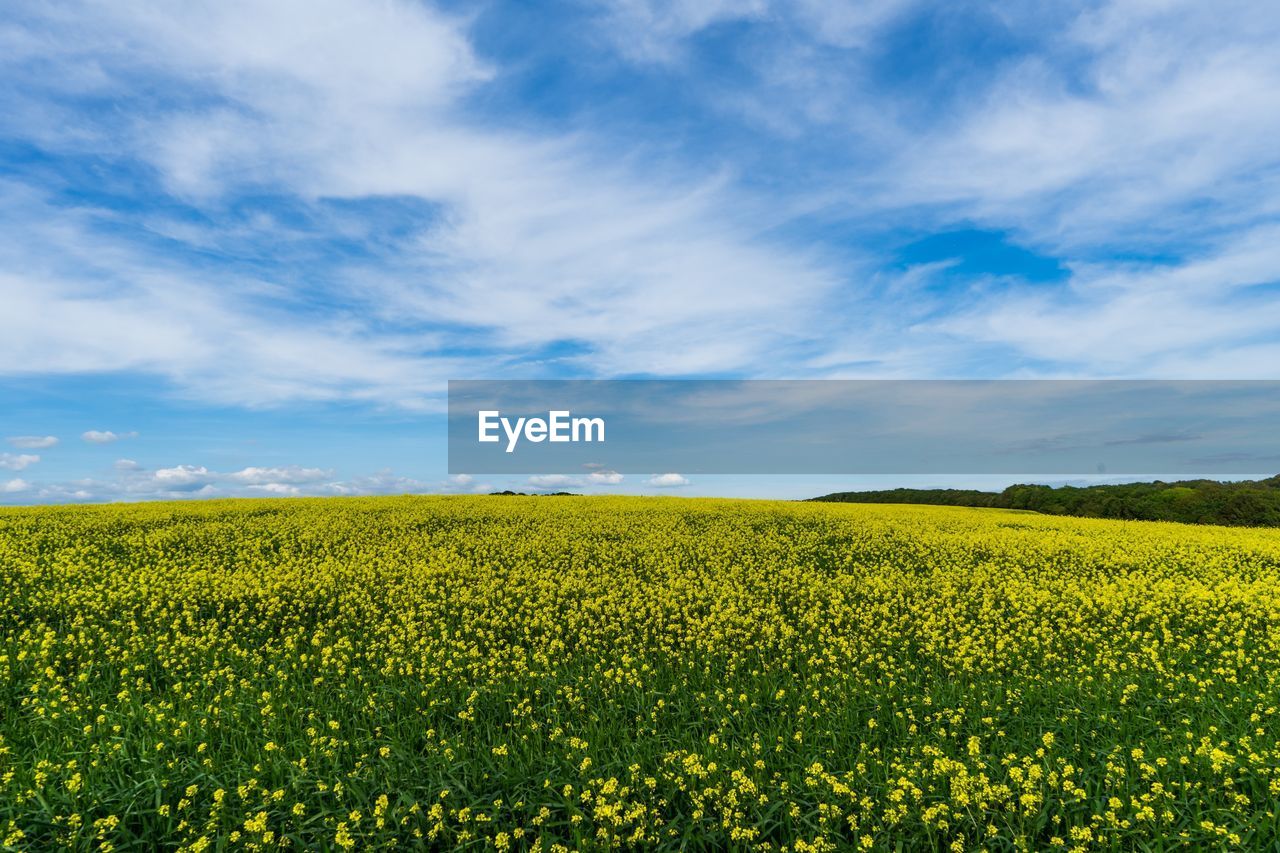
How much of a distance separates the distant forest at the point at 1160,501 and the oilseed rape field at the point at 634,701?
20.1m

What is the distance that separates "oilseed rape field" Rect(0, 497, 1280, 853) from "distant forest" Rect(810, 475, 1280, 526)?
65.9 ft

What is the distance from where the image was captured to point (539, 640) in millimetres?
11000

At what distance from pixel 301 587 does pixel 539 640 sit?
6.24 m

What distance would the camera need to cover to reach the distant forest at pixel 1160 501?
32.2 meters

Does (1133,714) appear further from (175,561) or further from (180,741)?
(175,561)

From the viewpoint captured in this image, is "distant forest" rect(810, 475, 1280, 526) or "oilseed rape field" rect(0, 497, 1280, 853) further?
"distant forest" rect(810, 475, 1280, 526)

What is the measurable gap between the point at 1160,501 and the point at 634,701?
39657 mm

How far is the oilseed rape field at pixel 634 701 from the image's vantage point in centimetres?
577

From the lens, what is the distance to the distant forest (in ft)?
106

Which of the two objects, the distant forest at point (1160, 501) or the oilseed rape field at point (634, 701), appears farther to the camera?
the distant forest at point (1160, 501)

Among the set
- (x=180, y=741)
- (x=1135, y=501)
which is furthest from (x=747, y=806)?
(x=1135, y=501)

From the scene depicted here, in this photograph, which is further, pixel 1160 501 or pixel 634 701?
pixel 1160 501

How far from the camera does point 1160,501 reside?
3544 centimetres

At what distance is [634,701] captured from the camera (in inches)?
333
